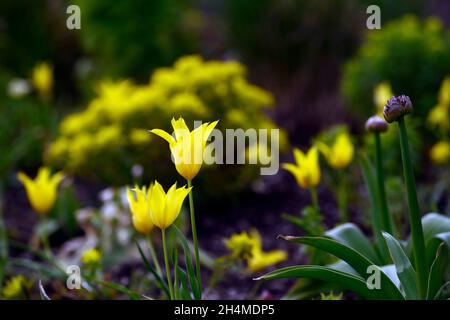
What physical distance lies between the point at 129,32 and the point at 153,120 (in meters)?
2.46

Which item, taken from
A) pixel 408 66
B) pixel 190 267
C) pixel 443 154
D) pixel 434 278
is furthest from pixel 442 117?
pixel 190 267

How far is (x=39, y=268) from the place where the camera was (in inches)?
121

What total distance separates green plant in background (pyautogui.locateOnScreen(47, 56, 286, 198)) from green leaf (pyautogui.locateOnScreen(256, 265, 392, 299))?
217 cm

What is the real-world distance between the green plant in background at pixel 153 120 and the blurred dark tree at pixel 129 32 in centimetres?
191

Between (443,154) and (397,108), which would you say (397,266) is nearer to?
(397,108)

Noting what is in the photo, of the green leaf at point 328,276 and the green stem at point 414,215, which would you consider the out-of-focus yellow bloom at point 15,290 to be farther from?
the green stem at point 414,215

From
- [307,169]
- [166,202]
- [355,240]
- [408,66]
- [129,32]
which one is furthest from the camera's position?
[129,32]

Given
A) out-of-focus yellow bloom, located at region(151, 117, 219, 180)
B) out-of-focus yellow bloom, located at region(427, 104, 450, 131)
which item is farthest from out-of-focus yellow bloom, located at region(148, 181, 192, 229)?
out-of-focus yellow bloom, located at region(427, 104, 450, 131)

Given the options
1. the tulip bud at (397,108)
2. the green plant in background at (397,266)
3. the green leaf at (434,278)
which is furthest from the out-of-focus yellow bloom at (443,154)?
the tulip bud at (397,108)

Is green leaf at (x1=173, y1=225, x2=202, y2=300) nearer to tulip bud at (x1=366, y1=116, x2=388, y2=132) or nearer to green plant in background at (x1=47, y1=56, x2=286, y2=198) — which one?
tulip bud at (x1=366, y1=116, x2=388, y2=132)

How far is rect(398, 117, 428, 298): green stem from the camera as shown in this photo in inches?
73.7

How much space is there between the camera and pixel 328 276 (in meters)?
2.05
